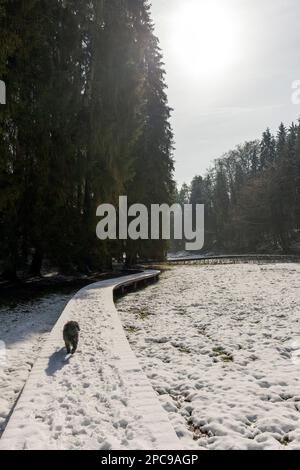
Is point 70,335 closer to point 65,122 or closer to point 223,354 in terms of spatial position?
point 223,354

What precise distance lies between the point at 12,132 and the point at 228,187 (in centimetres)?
6702

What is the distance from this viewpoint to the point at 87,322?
9992mm

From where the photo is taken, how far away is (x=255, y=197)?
53.5 m

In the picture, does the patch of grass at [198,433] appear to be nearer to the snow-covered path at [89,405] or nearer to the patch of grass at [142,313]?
the snow-covered path at [89,405]

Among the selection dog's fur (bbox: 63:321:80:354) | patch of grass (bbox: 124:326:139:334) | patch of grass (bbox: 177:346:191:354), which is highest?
dog's fur (bbox: 63:321:80:354)

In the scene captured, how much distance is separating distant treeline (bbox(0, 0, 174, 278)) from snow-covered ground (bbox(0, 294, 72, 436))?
12.0 ft

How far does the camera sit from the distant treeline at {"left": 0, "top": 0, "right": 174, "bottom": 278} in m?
15.0

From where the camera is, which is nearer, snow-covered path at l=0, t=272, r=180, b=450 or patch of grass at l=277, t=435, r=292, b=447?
snow-covered path at l=0, t=272, r=180, b=450

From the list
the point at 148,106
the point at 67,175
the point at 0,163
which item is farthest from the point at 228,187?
the point at 0,163

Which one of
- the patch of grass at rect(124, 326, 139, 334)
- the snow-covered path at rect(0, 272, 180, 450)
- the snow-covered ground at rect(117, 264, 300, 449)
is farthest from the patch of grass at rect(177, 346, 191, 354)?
the patch of grass at rect(124, 326, 139, 334)

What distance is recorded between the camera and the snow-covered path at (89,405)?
4101mm

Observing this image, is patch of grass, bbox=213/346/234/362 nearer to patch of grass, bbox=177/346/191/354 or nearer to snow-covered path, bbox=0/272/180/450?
patch of grass, bbox=177/346/191/354

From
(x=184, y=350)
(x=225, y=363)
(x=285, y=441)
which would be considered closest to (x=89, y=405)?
(x=285, y=441)
